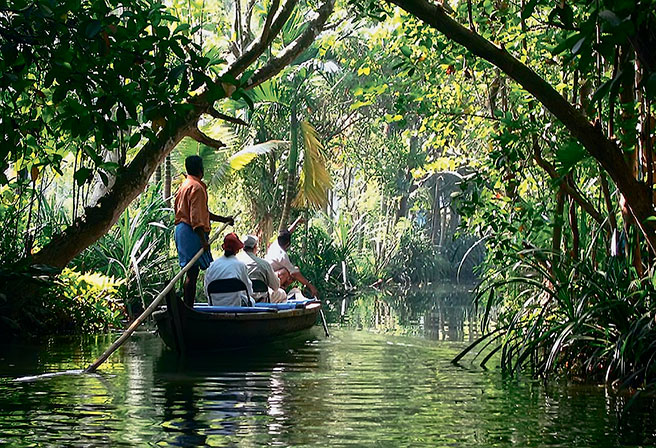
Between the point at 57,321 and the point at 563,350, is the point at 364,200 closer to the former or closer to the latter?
the point at 57,321

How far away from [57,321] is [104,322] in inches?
35.8

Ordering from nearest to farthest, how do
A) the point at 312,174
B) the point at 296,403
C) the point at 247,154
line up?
the point at 296,403
the point at 247,154
the point at 312,174

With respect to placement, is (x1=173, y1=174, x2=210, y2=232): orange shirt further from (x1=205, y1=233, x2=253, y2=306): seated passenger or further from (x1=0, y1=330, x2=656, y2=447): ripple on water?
(x1=0, y1=330, x2=656, y2=447): ripple on water

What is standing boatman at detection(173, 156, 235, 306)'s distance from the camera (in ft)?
40.7

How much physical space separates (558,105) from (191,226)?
5.93 m

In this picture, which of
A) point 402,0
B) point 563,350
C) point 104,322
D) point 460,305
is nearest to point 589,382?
point 563,350

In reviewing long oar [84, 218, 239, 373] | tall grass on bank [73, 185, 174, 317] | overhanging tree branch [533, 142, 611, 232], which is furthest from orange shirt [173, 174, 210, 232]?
overhanging tree branch [533, 142, 611, 232]

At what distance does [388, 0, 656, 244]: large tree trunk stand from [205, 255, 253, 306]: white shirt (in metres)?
5.61

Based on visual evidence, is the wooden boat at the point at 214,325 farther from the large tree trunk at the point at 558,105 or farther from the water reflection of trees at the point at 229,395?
the large tree trunk at the point at 558,105

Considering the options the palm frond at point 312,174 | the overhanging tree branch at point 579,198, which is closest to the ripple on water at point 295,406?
the overhanging tree branch at point 579,198

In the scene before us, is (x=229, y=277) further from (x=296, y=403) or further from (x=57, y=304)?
(x=296, y=403)

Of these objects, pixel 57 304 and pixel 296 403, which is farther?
pixel 57 304

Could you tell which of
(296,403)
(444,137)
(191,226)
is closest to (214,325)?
(191,226)

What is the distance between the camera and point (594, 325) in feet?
28.5
